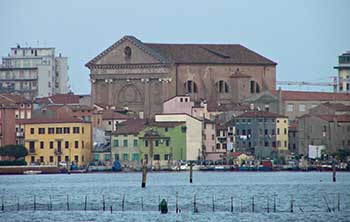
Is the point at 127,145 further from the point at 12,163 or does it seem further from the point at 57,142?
the point at 12,163

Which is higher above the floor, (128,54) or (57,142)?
(128,54)

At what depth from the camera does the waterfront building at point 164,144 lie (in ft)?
444

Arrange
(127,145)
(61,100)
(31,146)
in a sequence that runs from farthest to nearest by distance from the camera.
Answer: (61,100)
(31,146)
(127,145)

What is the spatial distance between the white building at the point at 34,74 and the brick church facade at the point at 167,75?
29.8m

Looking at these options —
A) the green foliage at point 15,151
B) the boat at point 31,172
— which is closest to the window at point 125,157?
the green foliage at point 15,151

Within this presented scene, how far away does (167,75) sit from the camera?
155000mm

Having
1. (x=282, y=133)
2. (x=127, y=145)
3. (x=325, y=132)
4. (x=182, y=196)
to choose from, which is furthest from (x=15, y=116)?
(x=182, y=196)

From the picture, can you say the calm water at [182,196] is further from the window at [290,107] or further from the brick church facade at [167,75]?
the window at [290,107]

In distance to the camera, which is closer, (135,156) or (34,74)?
(135,156)

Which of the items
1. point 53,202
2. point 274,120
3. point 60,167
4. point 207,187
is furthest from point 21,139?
point 53,202

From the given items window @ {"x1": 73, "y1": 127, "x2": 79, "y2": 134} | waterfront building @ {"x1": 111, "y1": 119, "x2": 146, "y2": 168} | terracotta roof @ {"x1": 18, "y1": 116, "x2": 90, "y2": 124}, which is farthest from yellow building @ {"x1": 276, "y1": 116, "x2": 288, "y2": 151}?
window @ {"x1": 73, "y1": 127, "x2": 79, "y2": 134}

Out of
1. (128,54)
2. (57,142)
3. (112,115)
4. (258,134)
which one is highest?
(128,54)

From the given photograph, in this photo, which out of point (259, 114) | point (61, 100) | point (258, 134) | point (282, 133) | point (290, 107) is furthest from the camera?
point (61, 100)

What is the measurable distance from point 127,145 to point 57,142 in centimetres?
447
